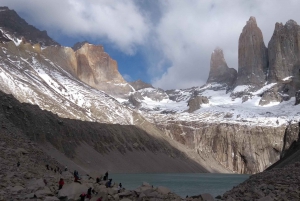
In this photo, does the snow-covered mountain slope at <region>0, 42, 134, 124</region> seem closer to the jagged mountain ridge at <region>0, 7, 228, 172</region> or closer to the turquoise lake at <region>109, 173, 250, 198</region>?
the jagged mountain ridge at <region>0, 7, 228, 172</region>

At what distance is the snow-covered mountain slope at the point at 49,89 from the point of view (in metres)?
125

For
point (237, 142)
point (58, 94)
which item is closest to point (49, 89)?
point (58, 94)

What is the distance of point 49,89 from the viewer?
14838cm

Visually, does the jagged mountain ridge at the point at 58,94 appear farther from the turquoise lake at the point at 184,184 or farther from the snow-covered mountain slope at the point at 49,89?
the turquoise lake at the point at 184,184

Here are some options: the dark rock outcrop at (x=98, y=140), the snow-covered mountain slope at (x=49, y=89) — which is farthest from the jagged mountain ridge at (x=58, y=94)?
the dark rock outcrop at (x=98, y=140)

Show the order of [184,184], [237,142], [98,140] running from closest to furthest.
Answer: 1. [184,184]
2. [98,140]
3. [237,142]

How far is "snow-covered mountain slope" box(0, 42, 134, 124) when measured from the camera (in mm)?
124938

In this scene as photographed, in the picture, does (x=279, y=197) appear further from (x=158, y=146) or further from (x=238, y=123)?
(x=238, y=123)

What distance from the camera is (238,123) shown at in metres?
183

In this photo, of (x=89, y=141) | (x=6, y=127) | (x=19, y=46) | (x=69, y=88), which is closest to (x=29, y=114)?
(x=89, y=141)

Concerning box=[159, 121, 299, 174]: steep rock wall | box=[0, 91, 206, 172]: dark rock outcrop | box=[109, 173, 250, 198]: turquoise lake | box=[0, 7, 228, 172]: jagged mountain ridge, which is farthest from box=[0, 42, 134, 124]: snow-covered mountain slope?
box=[109, 173, 250, 198]: turquoise lake

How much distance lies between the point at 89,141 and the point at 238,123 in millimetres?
104821

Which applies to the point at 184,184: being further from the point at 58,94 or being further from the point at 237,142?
the point at 237,142

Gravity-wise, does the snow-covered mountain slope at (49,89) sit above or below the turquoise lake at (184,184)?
above
